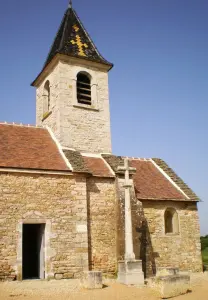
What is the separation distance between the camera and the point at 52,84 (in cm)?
1670

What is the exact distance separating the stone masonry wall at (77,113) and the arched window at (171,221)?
411cm

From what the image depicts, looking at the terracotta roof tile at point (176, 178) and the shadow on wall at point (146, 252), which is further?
the terracotta roof tile at point (176, 178)

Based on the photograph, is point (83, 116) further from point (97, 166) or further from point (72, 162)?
point (72, 162)

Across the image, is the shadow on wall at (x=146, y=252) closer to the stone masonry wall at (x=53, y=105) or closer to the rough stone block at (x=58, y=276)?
the rough stone block at (x=58, y=276)

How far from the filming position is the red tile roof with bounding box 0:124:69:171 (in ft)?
40.2

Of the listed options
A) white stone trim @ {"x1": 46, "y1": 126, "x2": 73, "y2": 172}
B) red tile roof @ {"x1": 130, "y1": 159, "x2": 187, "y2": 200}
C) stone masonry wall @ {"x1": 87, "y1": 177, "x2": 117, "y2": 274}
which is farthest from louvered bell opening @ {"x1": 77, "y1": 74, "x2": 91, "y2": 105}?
stone masonry wall @ {"x1": 87, "y1": 177, "x2": 117, "y2": 274}

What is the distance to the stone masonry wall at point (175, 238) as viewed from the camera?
1428cm

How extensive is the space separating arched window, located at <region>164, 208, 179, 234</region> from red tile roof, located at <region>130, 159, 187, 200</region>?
2.25 ft

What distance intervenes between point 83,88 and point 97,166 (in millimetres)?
4665

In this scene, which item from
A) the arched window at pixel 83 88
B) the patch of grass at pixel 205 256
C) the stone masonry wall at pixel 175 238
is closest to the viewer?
the stone masonry wall at pixel 175 238

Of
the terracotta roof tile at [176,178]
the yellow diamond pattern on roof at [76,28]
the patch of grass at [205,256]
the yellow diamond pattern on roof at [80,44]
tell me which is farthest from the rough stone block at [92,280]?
the yellow diamond pattern on roof at [76,28]

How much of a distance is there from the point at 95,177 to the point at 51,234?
2983 millimetres

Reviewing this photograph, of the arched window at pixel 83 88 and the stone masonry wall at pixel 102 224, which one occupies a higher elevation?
the arched window at pixel 83 88

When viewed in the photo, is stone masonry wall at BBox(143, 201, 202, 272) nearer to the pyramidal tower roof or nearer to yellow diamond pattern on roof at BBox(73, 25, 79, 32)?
the pyramidal tower roof
